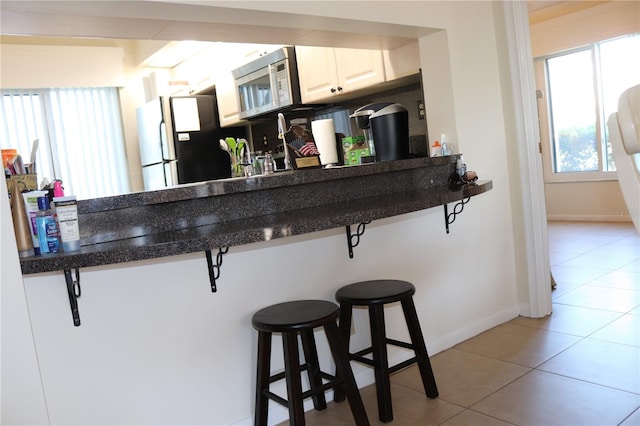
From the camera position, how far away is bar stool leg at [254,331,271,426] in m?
1.96

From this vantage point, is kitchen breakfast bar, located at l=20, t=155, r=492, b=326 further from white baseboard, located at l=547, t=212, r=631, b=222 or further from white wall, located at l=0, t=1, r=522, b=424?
white baseboard, located at l=547, t=212, r=631, b=222

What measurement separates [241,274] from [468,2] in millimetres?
2043

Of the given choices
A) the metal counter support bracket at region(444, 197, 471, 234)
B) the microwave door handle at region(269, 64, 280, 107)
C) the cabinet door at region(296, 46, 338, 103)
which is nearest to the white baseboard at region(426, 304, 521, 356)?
the metal counter support bracket at region(444, 197, 471, 234)

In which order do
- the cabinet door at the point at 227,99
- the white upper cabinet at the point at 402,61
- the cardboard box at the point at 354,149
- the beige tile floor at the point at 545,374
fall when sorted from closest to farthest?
the beige tile floor at the point at 545,374 < the white upper cabinet at the point at 402,61 < the cardboard box at the point at 354,149 < the cabinet door at the point at 227,99

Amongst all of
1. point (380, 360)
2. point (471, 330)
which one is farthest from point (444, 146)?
point (380, 360)

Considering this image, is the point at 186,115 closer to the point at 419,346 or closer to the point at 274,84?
the point at 274,84

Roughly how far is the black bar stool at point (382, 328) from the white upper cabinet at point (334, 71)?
1.61m

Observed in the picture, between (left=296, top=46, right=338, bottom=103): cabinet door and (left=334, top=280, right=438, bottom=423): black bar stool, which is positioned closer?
(left=334, top=280, right=438, bottom=423): black bar stool

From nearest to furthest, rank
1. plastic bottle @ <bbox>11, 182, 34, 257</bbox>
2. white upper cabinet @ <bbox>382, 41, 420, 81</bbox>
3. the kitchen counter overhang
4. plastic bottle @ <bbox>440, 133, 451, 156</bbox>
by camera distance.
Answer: the kitchen counter overhang
plastic bottle @ <bbox>11, 182, 34, 257</bbox>
plastic bottle @ <bbox>440, 133, 451, 156</bbox>
white upper cabinet @ <bbox>382, 41, 420, 81</bbox>

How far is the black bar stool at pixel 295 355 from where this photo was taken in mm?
1844

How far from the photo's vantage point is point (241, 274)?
2146mm

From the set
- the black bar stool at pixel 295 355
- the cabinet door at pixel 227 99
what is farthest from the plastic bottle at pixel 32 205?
the cabinet door at pixel 227 99

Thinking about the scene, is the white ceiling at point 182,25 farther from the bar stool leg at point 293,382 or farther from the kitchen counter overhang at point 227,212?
the bar stool leg at point 293,382

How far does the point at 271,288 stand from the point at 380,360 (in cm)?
55
